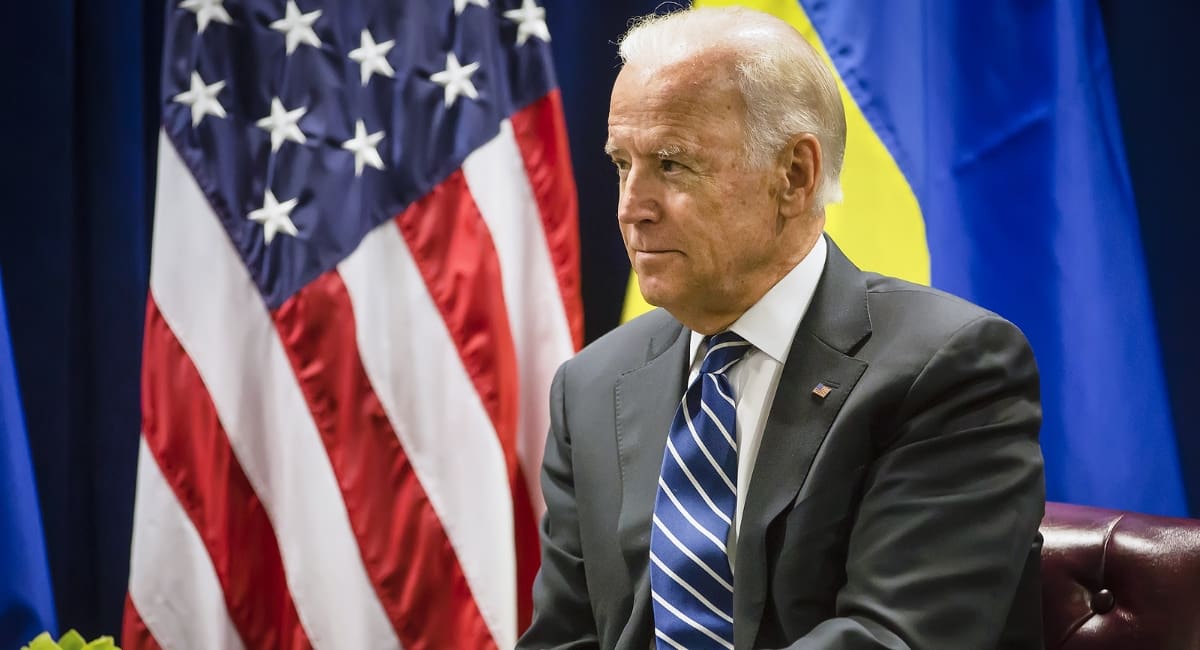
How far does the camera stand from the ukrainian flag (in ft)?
7.73

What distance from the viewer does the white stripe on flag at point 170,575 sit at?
272cm

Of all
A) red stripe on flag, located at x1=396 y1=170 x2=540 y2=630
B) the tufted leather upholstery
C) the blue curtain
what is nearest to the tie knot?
the tufted leather upholstery

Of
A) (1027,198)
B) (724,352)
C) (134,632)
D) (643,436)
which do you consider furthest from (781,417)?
(134,632)

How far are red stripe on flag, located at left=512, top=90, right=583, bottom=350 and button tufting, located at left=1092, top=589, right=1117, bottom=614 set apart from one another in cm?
133

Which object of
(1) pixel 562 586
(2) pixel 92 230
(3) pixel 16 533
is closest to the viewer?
(1) pixel 562 586

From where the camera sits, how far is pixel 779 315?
5.56ft

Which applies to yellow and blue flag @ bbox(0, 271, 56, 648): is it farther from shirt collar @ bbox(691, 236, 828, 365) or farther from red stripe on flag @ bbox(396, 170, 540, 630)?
shirt collar @ bbox(691, 236, 828, 365)

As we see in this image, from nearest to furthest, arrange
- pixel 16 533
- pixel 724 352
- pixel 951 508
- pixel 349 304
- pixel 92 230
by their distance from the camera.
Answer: pixel 951 508
pixel 724 352
pixel 16 533
pixel 349 304
pixel 92 230

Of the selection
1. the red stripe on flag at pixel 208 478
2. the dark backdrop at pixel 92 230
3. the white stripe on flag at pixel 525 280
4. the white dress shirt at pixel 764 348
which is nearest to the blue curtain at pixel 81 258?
the dark backdrop at pixel 92 230

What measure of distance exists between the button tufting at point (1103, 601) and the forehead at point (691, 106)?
82cm

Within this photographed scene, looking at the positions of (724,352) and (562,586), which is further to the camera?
(562,586)

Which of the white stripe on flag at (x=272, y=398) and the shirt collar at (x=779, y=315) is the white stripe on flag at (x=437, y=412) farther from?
the shirt collar at (x=779, y=315)

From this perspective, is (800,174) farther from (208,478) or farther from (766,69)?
(208,478)

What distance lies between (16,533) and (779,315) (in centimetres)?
160
